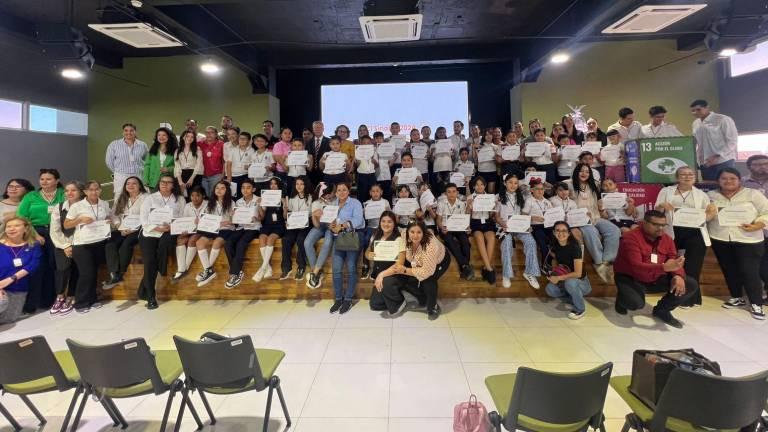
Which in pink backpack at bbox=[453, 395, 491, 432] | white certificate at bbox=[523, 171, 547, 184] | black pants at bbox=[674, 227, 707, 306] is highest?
white certificate at bbox=[523, 171, 547, 184]

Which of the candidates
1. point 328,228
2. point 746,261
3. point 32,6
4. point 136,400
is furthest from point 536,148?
point 32,6

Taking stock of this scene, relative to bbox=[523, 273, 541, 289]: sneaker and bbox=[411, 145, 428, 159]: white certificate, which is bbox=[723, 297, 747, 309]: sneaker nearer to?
bbox=[523, 273, 541, 289]: sneaker

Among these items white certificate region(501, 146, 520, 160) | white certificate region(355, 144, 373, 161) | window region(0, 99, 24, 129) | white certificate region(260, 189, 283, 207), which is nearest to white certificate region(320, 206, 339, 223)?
white certificate region(260, 189, 283, 207)

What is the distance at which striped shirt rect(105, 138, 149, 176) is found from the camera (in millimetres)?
5109

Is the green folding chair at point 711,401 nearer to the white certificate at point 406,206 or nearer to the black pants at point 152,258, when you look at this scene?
the white certificate at point 406,206

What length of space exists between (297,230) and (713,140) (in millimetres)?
5986

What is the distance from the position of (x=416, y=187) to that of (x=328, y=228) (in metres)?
1.50

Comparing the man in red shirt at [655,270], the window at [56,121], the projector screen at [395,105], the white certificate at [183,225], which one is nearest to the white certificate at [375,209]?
the white certificate at [183,225]

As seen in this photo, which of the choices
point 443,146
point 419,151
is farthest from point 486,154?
point 419,151

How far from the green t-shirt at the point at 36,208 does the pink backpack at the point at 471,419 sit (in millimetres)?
5451

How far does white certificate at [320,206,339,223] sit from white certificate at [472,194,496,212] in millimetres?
1789

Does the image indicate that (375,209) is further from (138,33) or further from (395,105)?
(395,105)

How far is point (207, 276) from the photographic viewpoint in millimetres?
4480

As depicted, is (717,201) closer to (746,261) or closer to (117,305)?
(746,261)
